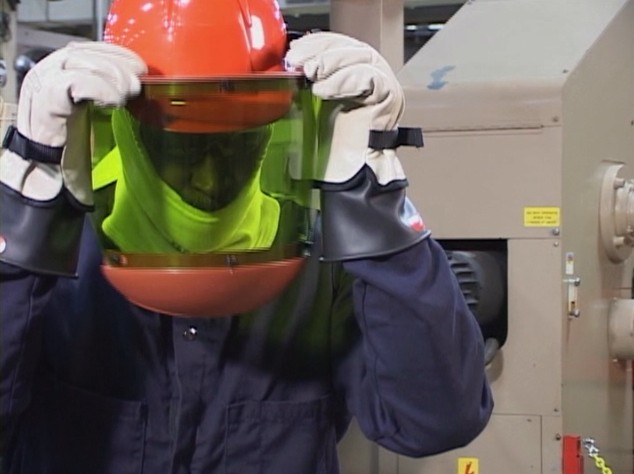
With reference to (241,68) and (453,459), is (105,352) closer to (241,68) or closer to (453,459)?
(241,68)

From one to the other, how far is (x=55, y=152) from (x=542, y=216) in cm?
98

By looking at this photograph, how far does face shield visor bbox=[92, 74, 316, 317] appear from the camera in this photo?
104cm

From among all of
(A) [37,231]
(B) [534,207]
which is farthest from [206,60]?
(B) [534,207]

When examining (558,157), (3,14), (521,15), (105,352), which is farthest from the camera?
(3,14)

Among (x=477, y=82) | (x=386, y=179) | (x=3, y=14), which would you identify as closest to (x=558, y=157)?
(x=477, y=82)

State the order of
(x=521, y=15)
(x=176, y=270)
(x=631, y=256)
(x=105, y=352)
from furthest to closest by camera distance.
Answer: (x=631, y=256) < (x=521, y=15) < (x=105, y=352) < (x=176, y=270)

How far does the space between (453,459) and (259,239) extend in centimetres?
88

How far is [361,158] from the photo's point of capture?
1087 mm

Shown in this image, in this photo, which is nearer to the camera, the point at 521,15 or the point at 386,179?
the point at 386,179

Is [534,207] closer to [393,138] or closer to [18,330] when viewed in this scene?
[393,138]

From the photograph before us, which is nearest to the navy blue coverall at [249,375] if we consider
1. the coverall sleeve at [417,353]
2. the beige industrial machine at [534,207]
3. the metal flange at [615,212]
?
the coverall sleeve at [417,353]

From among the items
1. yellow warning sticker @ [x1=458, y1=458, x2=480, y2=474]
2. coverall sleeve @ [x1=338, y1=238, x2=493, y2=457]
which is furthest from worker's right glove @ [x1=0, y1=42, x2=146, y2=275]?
yellow warning sticker @ [x1=458, y1=458, x2=480, y2=474]

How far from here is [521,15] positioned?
6.64ft

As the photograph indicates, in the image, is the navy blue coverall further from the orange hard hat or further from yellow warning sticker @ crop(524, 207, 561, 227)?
yellow warning sticker @ crop(524, 207, 561, 227)
